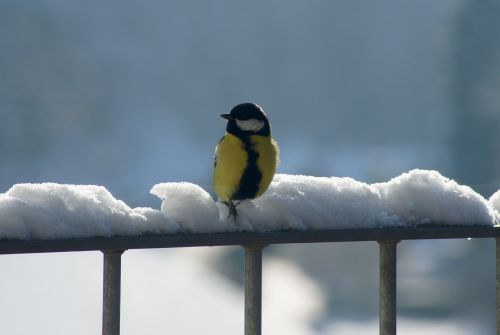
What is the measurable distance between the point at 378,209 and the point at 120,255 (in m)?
0.46

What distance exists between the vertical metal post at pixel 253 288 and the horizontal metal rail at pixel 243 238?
3 cm

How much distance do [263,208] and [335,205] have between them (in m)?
0.12

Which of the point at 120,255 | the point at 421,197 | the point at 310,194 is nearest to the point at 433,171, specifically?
the point at 421,197

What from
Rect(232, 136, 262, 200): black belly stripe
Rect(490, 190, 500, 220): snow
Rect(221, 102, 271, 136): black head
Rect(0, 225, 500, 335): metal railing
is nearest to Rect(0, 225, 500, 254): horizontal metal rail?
Rect(0, 225, 500, 335): metal railing

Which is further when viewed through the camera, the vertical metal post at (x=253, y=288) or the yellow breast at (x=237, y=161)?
the yellow breast at (x=237, y=161)

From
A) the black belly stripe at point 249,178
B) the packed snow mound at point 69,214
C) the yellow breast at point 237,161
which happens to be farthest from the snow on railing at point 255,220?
the yellow breast at point 237,161

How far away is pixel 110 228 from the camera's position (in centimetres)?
137

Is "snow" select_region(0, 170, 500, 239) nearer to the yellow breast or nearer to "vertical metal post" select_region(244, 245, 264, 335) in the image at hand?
"vertical metal post" select_region(244, 245, 264, 335)

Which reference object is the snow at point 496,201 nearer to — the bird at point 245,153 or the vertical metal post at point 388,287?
the vertical metal post at point 388,287

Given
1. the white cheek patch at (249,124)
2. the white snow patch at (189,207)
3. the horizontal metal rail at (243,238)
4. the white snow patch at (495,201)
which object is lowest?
the horizontal metal rail at (243,238)

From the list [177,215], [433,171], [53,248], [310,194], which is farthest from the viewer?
[433,171]

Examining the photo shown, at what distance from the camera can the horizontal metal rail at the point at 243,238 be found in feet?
4.25

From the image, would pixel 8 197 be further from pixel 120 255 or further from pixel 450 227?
pixel 450 227

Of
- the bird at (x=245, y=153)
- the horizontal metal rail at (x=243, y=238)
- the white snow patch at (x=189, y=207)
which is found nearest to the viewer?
the horizontal metal rail at (x=243, y=238)
